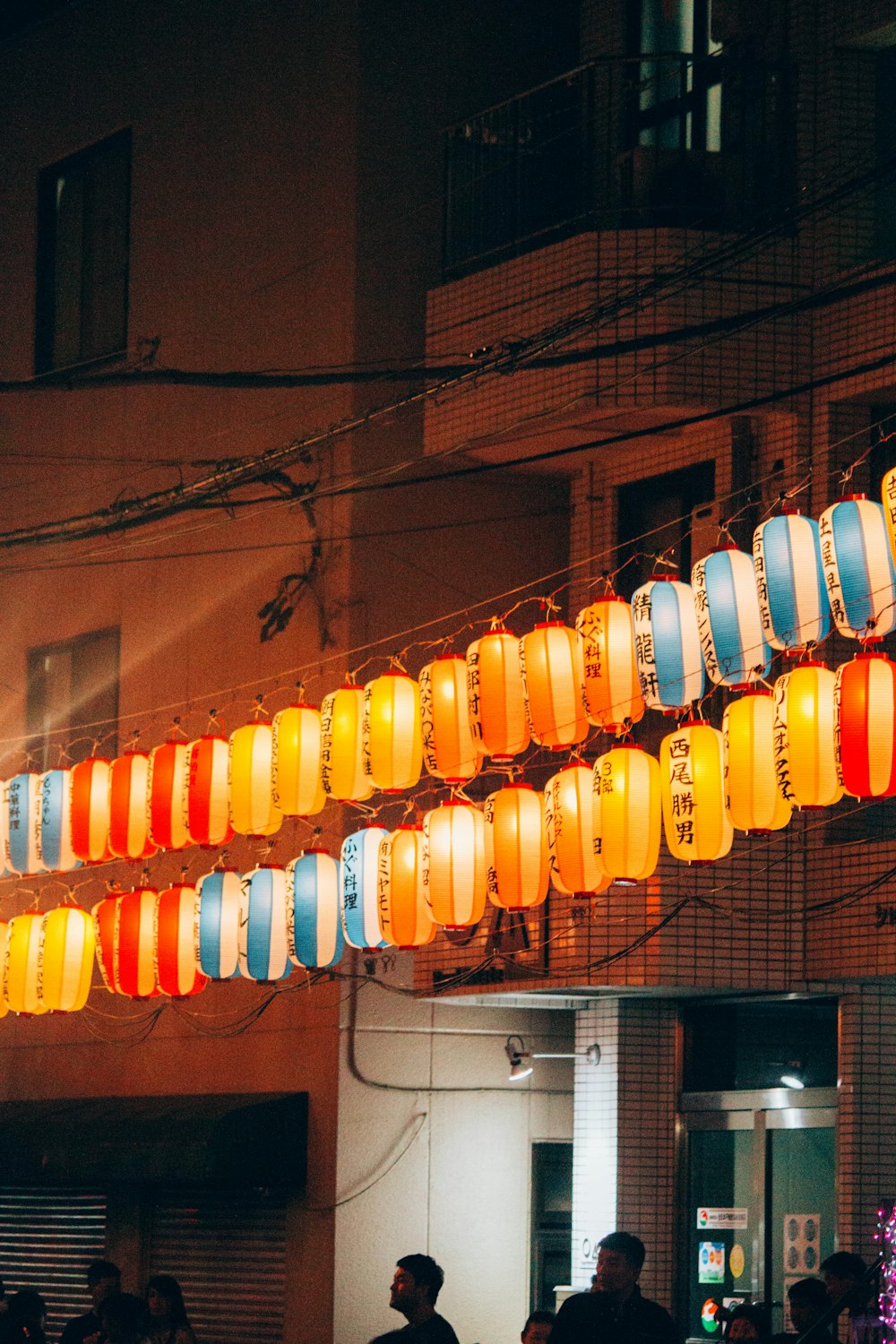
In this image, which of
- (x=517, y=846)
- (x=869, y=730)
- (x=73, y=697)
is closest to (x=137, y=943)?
(x=517, y=846)

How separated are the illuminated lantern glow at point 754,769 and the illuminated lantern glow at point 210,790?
5.34 meters

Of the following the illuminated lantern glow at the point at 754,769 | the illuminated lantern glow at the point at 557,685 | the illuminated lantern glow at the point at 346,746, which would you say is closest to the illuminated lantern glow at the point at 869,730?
the illuminated lantern glow at the point at 754,769

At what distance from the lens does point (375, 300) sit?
64.4ft

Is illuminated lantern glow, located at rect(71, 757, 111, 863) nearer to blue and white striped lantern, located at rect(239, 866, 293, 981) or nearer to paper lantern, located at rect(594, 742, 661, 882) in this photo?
blue and white striped lantern, located at rect(239, 866, 293, 981)

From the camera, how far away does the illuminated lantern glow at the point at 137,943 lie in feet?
60.3

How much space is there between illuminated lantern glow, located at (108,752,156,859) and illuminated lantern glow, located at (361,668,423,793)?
311 centimetres

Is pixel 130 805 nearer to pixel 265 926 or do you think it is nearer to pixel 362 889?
pixel 265 926

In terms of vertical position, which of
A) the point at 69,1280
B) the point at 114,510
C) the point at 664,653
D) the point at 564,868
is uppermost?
the point at 114,510

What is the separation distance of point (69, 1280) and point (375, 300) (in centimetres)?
1020

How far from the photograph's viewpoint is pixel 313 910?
55.1 feet

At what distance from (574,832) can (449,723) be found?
A: 1.49 metres

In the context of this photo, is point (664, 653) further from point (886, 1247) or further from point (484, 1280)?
point (484, 1280)

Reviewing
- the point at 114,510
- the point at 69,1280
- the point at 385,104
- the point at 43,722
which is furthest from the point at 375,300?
the point at 69,1280

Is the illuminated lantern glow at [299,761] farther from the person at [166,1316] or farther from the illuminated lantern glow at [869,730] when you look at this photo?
the illuminated lantern glow at [869,730]
